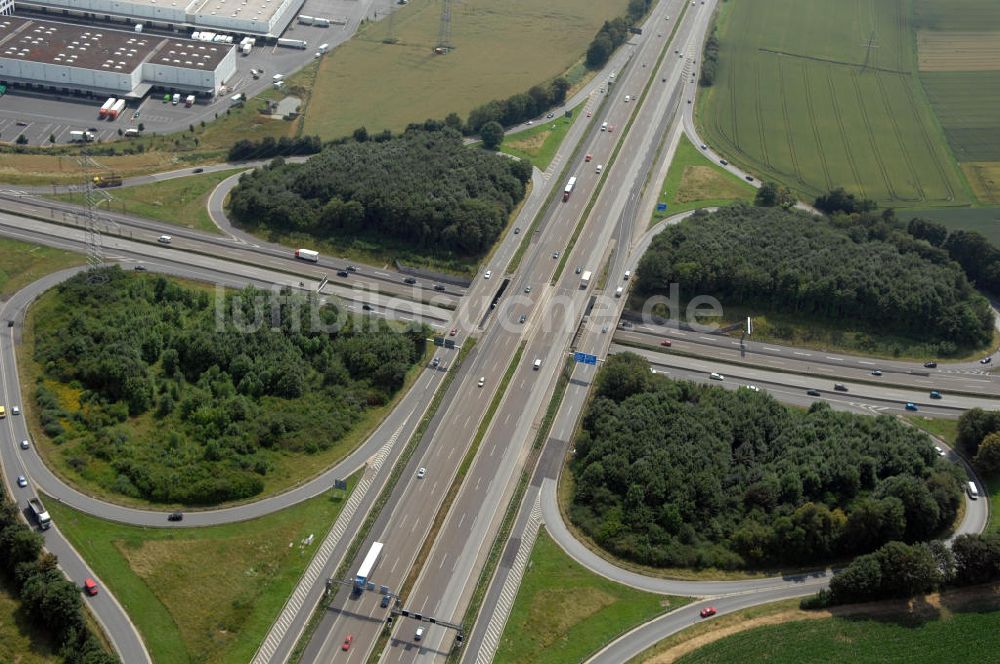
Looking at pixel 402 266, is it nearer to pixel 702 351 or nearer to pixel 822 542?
pixel 702 351

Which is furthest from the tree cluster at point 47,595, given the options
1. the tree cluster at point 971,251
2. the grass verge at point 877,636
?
the tree cluster at point 971,251

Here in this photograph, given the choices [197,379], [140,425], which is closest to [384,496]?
[140,425]

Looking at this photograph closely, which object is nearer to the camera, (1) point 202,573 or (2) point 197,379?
(1) point 202,573

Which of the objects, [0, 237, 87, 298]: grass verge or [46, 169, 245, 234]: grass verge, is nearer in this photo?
[0, 237, 87, 298]: grass verge

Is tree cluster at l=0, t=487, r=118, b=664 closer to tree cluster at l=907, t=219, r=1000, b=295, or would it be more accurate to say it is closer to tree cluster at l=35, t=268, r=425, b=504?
tree cluster at l=35, t=268, r=425, b=504

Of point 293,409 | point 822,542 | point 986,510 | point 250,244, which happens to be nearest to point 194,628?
point 293,409

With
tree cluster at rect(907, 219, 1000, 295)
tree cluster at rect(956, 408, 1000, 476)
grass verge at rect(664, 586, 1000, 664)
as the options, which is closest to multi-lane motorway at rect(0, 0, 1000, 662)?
grass verge at rect(664, 586, 1000, 664)

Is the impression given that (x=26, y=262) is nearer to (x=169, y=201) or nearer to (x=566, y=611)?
(x=169, y=201)
